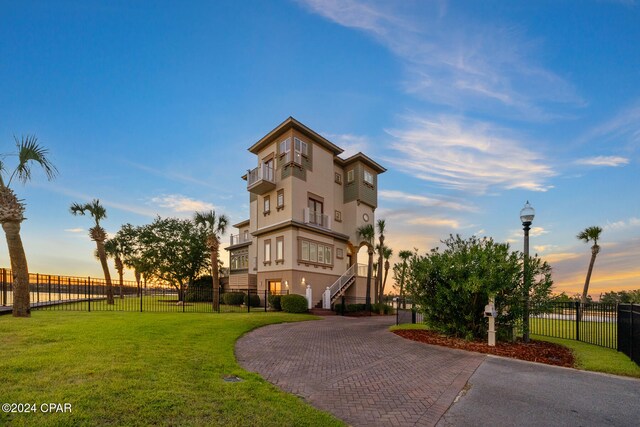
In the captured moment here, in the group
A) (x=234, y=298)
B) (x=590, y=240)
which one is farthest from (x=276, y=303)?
(x=590, y=240)

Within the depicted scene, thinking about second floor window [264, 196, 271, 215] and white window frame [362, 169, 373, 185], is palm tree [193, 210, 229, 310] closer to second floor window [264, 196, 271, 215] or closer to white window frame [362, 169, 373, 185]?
second floor window [264, 196, 271, 215]

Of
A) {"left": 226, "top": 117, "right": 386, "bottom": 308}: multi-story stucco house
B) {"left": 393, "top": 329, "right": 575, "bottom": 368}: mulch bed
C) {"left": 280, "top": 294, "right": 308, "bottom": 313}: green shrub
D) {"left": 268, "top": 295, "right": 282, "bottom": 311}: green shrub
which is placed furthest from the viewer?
{"left": 226, "top": 117, "right": 386, "bottom": 308}: multi-story stucco house

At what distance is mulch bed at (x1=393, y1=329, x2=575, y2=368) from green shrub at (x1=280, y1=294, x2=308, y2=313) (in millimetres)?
10874

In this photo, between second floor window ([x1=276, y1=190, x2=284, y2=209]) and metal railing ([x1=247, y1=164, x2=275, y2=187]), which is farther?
metal railing ([x1=247, y1=164, x2=275, y2=187])

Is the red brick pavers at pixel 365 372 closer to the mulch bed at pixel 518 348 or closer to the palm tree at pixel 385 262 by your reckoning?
the mulch bed at pixel 518 348

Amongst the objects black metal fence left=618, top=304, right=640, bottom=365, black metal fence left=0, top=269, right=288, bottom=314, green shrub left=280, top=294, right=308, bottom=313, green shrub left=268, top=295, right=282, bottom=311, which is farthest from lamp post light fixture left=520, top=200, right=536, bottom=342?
green shrub left=268, top=295, right=282, bottom=311

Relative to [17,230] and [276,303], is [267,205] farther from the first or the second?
[17,230]

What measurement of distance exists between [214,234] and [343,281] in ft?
39.0

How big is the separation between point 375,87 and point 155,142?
13.2 m

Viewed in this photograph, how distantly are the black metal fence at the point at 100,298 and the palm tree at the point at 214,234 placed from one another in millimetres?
1105

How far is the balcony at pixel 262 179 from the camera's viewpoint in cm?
2680

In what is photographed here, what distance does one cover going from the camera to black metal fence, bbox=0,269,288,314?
1797 centimetres

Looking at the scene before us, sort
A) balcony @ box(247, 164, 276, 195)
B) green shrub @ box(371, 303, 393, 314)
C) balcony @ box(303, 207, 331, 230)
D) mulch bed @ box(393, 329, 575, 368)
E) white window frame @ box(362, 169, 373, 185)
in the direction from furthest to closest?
white window frame @ box(362, 169, 373, 185) < green shrub @ box(371, 303, 393, 314) < balcony @ box(247, 164, 276, 195) < balcony @ box(303, 207, 331, 230) < mulch bed @ box(393, 329, 575, 368)

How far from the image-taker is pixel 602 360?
8422 millimetres
